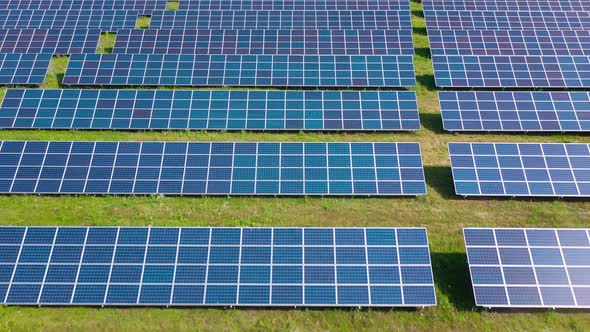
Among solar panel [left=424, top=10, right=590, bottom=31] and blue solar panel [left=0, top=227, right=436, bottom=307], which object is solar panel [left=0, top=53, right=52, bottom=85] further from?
solar panel [left=424, top=10, right=590, bottom=31]

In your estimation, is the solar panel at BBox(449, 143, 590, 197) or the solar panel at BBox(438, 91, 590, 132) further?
the solar panel at BBox(438, 91, 590, 132)

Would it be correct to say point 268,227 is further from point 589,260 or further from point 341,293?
point 589,260

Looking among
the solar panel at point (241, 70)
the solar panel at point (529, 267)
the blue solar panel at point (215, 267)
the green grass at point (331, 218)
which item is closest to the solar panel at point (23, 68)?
the solar panel at point (241, 70)

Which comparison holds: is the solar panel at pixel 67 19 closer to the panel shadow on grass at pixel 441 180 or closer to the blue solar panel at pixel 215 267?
the blue solar panel at pixel 215 267

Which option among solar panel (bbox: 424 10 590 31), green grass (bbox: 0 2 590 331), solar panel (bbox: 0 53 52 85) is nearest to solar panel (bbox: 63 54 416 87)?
solar panel (bbox: 0 53 52 85)

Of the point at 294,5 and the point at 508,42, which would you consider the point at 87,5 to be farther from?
the point at 508,42

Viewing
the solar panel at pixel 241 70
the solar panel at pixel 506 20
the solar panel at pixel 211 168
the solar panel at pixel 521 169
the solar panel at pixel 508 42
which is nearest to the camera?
the solar panel at pixel 521 169
